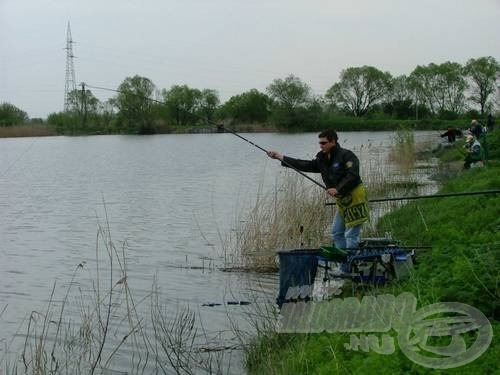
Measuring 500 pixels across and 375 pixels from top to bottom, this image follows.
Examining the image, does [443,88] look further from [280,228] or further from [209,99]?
[280,228]

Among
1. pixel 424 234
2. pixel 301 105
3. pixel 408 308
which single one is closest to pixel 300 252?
pixel 408 308

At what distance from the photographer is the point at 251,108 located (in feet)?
297

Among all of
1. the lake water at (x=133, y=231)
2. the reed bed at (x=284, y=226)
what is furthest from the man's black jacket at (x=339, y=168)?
the lake water at (x=133, y=231)

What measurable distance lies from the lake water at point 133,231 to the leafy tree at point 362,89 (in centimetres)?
6387

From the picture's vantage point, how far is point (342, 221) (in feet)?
27.8

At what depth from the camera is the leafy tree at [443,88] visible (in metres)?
91.1

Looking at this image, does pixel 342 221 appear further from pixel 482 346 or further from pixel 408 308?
pixel 482 346

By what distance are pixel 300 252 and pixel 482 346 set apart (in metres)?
2.99

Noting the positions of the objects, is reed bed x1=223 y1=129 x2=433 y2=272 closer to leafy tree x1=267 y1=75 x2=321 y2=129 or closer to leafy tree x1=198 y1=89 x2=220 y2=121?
leafy tree x1=267 y1=75 x2=321 y2=129

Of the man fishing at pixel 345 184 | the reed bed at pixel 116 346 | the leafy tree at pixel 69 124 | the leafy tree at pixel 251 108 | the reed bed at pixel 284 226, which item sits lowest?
the reed bed at pixel 116 346

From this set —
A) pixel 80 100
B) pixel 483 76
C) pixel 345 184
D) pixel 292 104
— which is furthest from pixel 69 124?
pixel 483 76

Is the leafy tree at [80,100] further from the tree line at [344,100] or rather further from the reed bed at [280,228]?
the tree line at [344,100]

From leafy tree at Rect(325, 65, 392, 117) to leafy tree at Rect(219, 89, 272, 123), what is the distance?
402 inches
